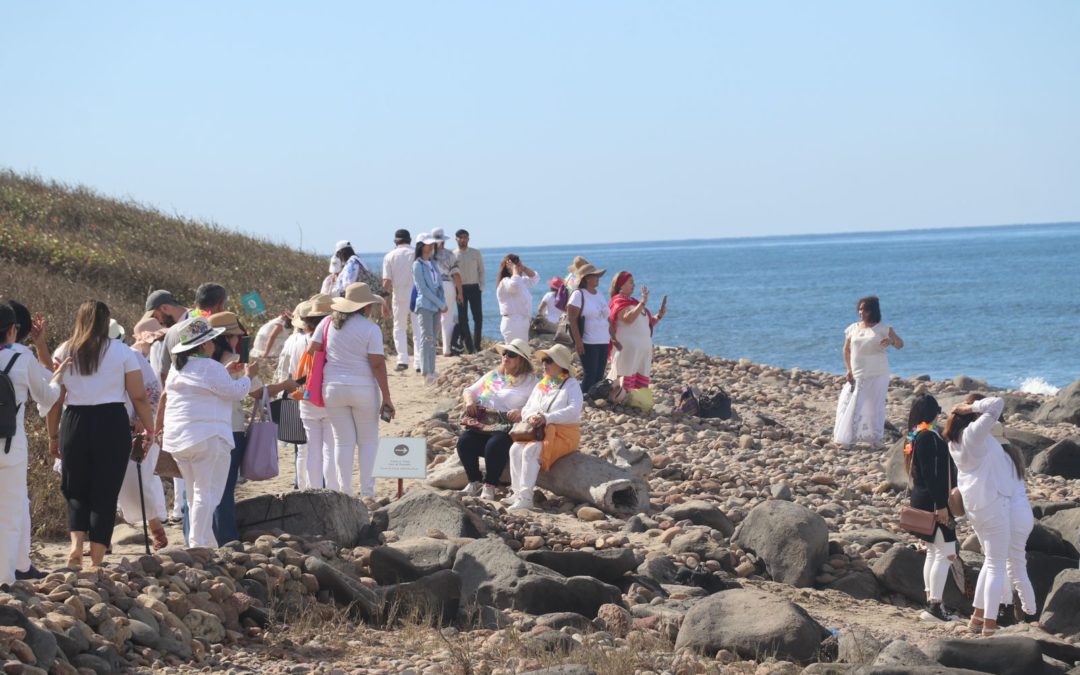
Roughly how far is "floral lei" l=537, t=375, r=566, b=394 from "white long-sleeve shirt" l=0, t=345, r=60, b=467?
455 centimetres

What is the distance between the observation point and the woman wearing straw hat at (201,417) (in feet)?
29.5

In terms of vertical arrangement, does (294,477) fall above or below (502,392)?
below

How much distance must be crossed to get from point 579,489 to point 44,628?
→ 591 cm

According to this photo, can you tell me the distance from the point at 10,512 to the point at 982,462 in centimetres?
606

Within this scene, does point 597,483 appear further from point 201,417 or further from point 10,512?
point 10,512

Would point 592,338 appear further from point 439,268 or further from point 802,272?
point 802,272

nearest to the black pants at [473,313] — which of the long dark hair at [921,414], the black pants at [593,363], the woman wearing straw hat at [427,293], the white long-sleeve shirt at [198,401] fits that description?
the woman wearing straw hat at [427,293]

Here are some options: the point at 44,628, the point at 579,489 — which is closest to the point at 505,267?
the point at 579,489

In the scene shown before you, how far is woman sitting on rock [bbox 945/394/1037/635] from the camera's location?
30.7 feet

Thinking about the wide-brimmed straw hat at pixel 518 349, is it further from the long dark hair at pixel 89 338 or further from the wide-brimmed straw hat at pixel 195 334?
the long dark hair at pixel 89 338

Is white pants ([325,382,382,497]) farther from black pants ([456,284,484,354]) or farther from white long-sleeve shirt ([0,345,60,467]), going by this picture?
black pants ([456,284,484,354])

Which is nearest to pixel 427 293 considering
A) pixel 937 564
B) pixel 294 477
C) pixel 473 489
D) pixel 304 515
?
pixel 294 477

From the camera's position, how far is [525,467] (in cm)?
1194

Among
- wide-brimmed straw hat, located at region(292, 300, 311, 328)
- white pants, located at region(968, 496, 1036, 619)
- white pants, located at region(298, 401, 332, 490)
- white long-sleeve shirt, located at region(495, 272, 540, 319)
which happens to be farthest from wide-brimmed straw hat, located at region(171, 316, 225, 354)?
white long-sleeve shirt, located at region(495, 272, 540, 319)
